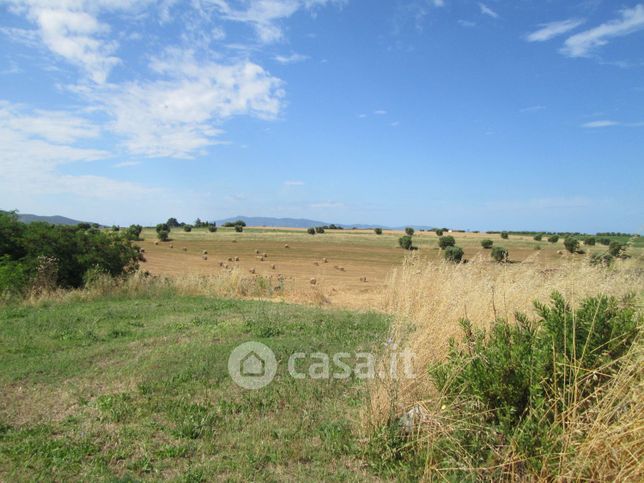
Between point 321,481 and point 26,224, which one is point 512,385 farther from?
point 26,224

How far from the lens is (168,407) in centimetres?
463

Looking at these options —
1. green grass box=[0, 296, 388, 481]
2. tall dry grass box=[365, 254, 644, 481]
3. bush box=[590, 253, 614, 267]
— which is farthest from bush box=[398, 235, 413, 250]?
green grass box=[0, 296, 388, 481]

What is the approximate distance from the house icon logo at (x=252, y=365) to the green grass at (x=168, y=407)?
12 centimetres

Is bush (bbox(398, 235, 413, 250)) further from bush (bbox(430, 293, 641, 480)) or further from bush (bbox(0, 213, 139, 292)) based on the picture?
bush (bbox(430, 293, 641, 480))

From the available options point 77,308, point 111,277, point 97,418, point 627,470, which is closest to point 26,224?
point 111,277

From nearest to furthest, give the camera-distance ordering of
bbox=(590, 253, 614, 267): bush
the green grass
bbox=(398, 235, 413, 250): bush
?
the green grass → bbox=(590, 253, 614, 267): bush → bbox=(398, 235, 413, 250): bush

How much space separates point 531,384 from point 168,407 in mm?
3424

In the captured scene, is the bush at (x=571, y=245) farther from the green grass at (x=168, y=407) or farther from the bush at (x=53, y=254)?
the bush at (x=53, y=254)

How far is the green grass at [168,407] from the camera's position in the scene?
360 cm

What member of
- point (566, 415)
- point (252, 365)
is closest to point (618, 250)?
point (566, 415)

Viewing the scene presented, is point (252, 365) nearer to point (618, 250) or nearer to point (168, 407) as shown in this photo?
point (168, 407)

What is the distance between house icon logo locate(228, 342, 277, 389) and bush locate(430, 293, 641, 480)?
239 cm

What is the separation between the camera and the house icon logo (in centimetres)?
543

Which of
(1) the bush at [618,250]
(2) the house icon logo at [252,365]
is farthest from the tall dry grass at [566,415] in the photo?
(2) the house icon logo at [252,365]
